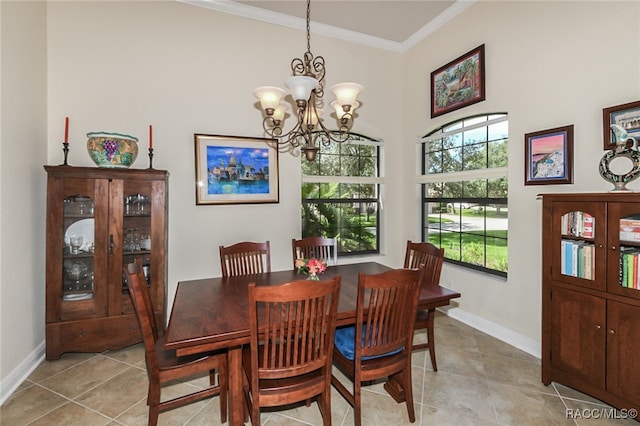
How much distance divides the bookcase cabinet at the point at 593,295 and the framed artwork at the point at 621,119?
58 cm

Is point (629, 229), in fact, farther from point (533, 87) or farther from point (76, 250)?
point (76, 250)

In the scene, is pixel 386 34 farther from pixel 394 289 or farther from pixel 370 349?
pixel 370 349

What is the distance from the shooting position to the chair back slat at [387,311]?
5.71 feet

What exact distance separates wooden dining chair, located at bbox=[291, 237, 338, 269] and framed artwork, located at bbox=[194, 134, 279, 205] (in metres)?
0.85

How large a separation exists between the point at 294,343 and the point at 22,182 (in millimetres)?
2623

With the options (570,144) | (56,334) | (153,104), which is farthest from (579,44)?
(56,334)

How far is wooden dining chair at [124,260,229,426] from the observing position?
166 centimetres

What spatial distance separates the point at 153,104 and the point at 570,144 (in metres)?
3.89

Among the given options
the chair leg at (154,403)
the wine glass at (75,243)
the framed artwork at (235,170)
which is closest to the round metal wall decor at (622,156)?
the framed artwork at (235,170)

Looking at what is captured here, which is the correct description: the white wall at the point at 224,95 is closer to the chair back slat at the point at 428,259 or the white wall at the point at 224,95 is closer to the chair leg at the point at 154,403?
the chair back slat at the point at 428,259

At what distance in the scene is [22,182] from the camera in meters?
2.56

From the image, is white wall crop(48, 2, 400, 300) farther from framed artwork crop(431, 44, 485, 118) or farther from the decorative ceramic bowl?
framed artwork crop(431, 44, 485, 118)

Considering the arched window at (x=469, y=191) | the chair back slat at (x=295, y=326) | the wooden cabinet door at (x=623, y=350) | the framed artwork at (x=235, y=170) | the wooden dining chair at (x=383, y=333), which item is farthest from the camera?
the framed artwork at (x=235, y=170)

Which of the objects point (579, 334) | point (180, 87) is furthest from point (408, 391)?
point (180, 87)
